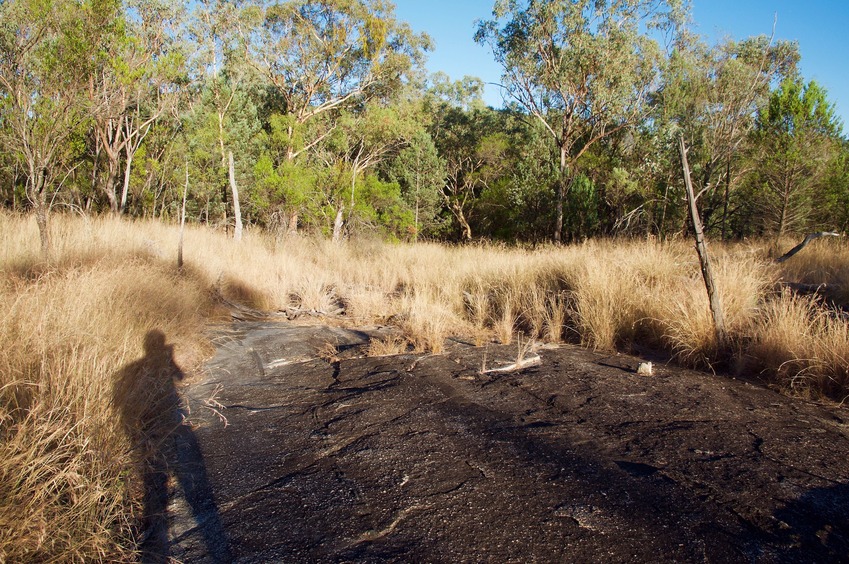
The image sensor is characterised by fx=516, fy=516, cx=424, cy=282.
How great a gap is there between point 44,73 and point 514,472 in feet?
22.0

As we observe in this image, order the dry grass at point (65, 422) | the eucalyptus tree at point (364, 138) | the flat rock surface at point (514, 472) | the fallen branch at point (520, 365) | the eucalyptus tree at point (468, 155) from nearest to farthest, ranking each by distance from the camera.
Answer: the dry grass at point (65, 422)
the flat rock surface at point (514, 472)
the fallen branch at point (520, 365)
the eucalyptus tree at point (364, 138)
the eucalyptus tree at point (468, 155)

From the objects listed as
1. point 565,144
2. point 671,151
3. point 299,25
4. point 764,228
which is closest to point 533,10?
point 565,144

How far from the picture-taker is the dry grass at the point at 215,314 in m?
2.31

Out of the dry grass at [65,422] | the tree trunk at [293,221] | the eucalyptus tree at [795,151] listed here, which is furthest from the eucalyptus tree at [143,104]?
the eucalyptus tree at [795,151]

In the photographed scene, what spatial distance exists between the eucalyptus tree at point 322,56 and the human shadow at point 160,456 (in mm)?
18057

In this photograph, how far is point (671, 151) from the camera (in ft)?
57.6

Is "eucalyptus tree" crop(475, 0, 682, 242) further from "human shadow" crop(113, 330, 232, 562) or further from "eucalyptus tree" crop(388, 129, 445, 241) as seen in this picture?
"human shadow" crop(113, 330, 232, 562)

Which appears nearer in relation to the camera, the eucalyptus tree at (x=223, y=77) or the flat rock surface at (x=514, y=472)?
the flat rock surface at (x=514, y=472)

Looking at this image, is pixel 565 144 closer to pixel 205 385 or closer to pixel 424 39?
pixel 424 39

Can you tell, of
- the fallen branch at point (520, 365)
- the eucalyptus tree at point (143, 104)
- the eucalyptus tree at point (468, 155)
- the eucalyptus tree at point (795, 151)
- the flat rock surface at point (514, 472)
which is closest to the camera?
the flat rock surface at point (514, 472)

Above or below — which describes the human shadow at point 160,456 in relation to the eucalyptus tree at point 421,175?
below

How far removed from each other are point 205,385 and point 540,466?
10.6ft

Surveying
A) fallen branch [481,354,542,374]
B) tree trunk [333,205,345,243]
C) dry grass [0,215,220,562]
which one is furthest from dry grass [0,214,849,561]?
tree trunk [333,205,345,243]

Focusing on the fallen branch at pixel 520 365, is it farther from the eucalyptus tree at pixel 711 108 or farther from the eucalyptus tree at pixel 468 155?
the eucalyptus tree at pixel 468 155
